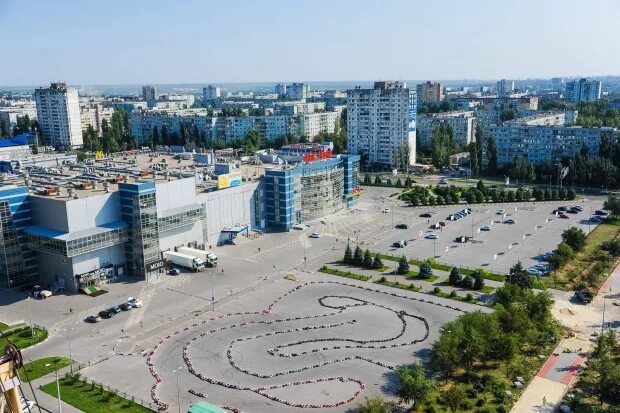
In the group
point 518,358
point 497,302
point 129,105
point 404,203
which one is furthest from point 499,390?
point 129,105

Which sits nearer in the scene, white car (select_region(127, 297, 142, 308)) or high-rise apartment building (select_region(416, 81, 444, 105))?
white car (select_region(127, 297, 142, 308))

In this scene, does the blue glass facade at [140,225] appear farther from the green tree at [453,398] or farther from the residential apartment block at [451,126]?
the residential apartment block at [451,126]

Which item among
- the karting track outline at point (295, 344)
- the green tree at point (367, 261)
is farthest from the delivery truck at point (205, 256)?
the green tree at point (367, 261)

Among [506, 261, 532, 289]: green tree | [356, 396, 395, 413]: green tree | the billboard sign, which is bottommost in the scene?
[356, 396, 395, 413]: green tree

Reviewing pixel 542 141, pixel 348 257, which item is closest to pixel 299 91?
pixel 542 141

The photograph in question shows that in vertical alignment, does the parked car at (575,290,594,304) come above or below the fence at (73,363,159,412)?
above

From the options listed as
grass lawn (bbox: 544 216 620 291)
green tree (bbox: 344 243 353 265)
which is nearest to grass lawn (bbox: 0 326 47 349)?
green tree (bbox: 344 243 353 265)

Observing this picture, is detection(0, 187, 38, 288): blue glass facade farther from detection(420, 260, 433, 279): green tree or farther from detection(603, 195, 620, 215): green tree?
detection(603, 195, 620, 215): green tree

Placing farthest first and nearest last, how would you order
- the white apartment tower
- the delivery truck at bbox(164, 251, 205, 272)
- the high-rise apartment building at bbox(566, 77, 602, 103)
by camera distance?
the high-rise apartment building at bbox(566, 77, 602, 103) < the white apartment tower < the delivery truck at bbox(164, 251, 205, 272)
